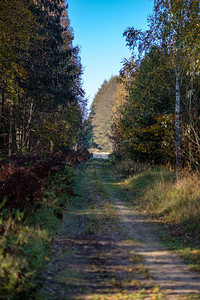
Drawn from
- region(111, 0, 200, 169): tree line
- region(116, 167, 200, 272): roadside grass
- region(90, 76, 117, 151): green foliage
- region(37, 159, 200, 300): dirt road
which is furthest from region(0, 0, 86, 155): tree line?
region(90, 76, 117, 151): green foliage

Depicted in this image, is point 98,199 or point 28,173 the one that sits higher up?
point 28,173

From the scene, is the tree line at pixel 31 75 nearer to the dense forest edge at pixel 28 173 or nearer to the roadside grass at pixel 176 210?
the dense forest edge at pixel 28 173

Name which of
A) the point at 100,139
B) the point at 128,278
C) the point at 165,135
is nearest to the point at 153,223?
the point at 128,278

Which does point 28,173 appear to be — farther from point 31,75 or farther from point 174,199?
point 31,75

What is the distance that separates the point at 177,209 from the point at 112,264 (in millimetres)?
3773

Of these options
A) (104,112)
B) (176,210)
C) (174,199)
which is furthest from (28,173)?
(104,112)

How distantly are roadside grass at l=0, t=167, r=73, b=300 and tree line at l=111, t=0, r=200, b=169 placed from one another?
20.8 feet

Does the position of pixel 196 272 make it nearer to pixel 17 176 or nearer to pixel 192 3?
pixel 17 176

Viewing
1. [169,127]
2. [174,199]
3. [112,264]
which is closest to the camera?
[112,264]

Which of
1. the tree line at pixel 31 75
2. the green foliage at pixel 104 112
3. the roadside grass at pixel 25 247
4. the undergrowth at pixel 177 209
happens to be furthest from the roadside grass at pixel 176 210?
the green foliage at pixel 104 112

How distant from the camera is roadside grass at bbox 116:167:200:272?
5629 millimetres

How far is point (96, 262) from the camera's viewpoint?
4.73m

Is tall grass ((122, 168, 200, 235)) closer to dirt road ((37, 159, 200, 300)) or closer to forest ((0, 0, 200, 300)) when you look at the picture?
forest ((0, 0, 200, 300))

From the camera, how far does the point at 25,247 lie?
447 centimetres
